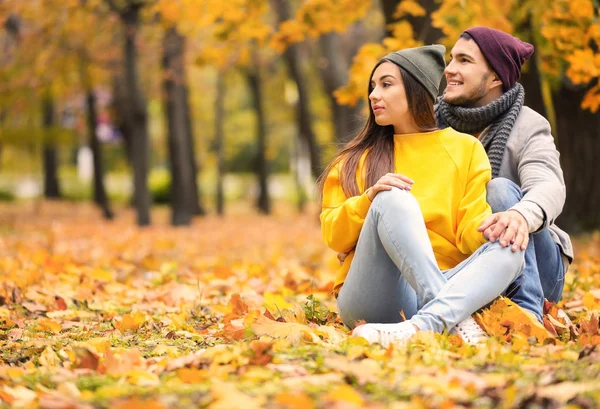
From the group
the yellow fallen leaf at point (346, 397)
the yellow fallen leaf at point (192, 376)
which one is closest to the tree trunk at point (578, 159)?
the yellow fallen leaf at point (192, 376)

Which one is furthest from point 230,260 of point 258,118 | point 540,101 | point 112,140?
point 112,140

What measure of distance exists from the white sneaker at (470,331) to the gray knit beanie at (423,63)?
100cm

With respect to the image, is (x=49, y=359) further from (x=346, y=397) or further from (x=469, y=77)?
(x=469, y=77)

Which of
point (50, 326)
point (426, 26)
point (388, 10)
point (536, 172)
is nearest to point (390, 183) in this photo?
point (536, 172)

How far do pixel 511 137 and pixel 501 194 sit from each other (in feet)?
1.31

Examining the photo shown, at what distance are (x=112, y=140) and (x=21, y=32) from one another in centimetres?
2643

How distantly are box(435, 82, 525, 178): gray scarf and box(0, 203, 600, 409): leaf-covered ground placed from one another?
0.77 metres

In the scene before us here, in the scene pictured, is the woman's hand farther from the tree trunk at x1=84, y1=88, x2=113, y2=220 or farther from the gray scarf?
the tree trunk at x1=84, y1=88, x2=113, y2=220

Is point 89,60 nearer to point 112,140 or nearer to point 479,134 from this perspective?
point 479,134

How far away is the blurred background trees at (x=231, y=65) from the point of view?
265 inches

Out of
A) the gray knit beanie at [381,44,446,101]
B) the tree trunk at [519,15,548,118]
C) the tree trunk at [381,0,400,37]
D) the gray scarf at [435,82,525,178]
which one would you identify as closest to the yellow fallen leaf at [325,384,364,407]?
the gray knit beanie at [381,44,446,101]

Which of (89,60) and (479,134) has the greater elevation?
(89,60)

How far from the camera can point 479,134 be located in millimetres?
4004

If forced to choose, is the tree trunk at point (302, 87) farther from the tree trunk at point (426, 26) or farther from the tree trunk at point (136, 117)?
the tree trunk at point (426, 26)
